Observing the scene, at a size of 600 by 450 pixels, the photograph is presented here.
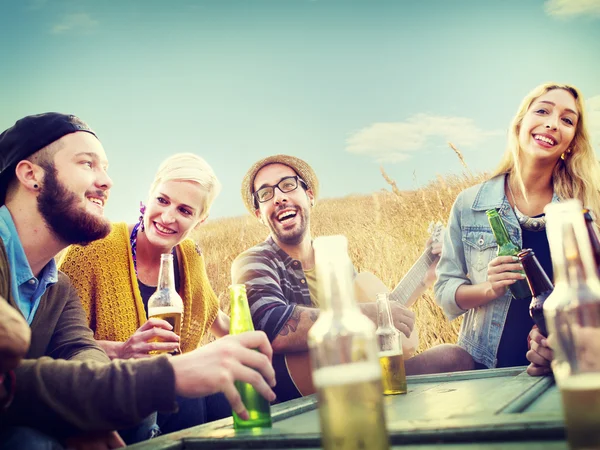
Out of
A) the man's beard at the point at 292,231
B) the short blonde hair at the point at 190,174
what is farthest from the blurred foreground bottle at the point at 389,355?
the man's beard at the point at 292,231

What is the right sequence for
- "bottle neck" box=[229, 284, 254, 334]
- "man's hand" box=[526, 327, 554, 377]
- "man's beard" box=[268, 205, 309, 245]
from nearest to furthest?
"bottle neck" box=[229, 284, 254, 334] < "man's hand" box=[526, 327, 554, 377] < "man's beard" box=[268, 205, 309, 245]

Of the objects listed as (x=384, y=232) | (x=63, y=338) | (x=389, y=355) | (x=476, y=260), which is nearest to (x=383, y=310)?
(x=389, y=355)

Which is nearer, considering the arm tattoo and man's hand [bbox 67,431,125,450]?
man's hand [bbox 67,431,125,450]

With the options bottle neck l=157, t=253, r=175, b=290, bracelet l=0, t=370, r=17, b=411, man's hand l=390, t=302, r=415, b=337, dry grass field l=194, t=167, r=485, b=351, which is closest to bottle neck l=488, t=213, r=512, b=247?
man's hand l=390, t=302, r=415, b=337

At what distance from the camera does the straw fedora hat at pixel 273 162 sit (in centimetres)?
308

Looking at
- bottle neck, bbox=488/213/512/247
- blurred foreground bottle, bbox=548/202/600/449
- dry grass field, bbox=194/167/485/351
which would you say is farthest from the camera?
dry grass field, bbox=194/167/485/351

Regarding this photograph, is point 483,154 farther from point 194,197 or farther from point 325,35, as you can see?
point 194,197

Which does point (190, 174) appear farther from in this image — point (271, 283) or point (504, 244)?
point (504, 244)

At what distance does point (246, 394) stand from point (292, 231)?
182cm

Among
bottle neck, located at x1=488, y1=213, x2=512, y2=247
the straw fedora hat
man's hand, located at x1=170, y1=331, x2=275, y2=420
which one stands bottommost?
man's hand, located at x1=170, y1=331, x2=275, y2=420

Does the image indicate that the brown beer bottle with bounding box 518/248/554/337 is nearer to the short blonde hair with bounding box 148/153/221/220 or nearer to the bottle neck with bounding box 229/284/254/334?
the bottle neck with bounding box 229/284/254/334

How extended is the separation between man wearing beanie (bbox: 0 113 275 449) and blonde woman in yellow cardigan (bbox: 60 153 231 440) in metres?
0.37

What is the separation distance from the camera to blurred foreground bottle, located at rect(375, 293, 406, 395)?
1507mm

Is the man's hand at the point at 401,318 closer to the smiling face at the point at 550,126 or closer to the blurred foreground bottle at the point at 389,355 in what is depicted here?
the blurred foreground bottle at the point at 389,355
